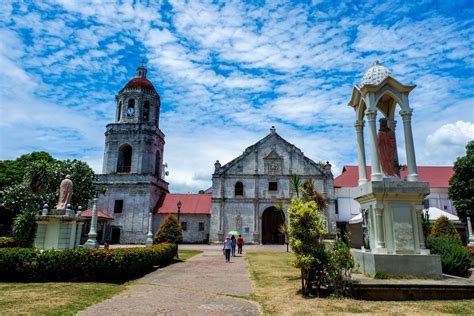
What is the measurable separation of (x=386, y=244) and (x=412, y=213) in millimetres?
977

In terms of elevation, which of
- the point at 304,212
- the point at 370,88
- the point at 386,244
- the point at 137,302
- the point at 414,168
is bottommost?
the point at 137,302

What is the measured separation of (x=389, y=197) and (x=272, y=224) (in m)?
26.8

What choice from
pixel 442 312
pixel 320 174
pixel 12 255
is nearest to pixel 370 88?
pixel 442 312

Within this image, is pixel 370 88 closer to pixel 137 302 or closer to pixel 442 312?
pixel 442 312

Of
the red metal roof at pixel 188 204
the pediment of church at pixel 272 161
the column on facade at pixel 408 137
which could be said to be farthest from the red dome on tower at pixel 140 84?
the column on facade at pixel 408 137

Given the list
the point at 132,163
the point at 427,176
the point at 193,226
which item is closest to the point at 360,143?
the point at 193,226

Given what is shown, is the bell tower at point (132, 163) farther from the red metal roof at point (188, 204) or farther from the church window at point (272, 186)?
the church window at point (272, 186)

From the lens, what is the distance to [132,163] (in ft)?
113

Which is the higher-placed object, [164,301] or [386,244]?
[386,244]

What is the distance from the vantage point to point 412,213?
299 inches

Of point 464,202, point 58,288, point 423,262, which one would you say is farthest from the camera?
point 464,202

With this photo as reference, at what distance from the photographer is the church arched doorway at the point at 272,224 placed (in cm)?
3359

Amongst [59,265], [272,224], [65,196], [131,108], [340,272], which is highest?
[131,108]

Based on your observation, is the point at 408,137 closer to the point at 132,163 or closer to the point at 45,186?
the point at 45,186
